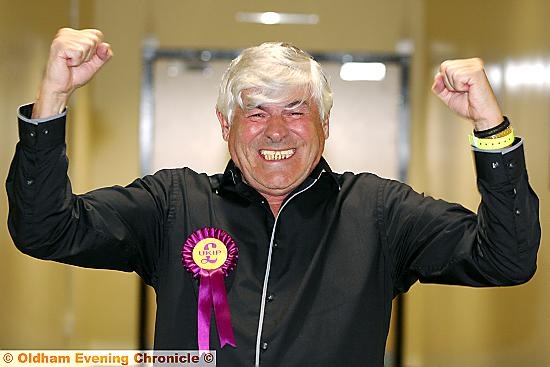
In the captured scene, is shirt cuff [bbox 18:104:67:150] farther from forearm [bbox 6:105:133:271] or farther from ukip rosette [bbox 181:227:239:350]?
ukip rosette [bbox 181:227:239:350]

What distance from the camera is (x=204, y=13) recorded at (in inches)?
267

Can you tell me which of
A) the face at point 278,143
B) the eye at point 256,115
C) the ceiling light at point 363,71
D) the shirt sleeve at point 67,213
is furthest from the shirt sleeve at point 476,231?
the ceiling light at point 363,71

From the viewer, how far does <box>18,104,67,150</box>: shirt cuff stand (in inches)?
75.7

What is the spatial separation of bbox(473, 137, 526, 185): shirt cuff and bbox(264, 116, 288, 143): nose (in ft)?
1.47

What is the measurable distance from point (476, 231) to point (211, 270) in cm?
54

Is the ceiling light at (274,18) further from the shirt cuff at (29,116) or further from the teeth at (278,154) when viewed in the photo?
the shirt cuff at (29,116)

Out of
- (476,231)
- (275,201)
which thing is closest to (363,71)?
(275,201)

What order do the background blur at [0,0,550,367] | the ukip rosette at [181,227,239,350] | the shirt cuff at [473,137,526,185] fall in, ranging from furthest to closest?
the background blur at [0,0,550,367] < the ukip rosette at [181,227,239,350] < the shirt cuff at [473,137,526,185]

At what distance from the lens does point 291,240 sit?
2174 mm

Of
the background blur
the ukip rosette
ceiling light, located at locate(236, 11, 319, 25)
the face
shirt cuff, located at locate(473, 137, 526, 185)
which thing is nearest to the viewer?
shirt cuff, located at locate(473, 137, 526, 185)

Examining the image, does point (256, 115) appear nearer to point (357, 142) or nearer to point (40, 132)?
point (40, 132)

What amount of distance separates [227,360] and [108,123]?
15.8 feet

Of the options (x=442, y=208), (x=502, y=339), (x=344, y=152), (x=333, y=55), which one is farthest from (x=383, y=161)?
(x=442, y=208)

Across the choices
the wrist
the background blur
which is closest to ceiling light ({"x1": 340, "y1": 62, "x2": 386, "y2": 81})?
the background blur
